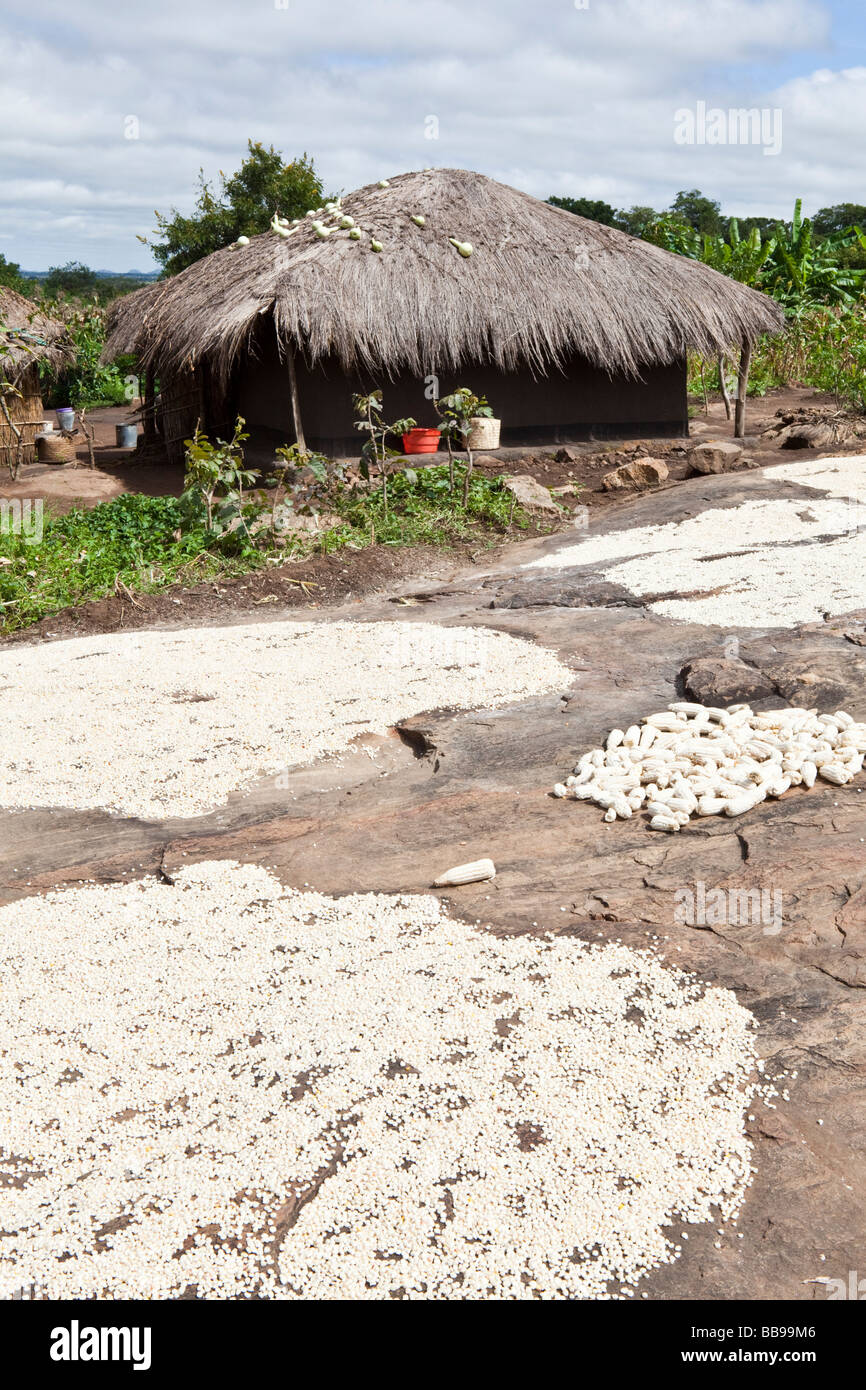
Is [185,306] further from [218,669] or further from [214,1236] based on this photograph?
[214,1236]

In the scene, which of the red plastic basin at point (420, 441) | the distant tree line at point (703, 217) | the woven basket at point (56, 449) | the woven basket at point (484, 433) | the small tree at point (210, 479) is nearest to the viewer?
the small tree at point (210, 479)

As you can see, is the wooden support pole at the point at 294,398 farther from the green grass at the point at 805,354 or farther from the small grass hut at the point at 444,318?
the green grass at the point at 805,354

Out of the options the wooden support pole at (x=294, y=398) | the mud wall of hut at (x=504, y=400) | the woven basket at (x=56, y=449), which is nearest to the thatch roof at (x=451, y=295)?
the wooden support pole at (x=294, y=398)

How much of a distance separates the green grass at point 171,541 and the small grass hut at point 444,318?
1.88 m

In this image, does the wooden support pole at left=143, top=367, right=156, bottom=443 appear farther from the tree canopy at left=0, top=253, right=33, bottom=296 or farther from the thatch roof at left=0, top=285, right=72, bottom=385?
the tree canopy at left=0, top=253, right=33, bottom=296

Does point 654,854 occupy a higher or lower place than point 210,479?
lower

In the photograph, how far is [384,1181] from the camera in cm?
223

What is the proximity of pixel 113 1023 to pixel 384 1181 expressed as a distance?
869mm

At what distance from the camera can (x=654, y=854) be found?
3441 millimetres

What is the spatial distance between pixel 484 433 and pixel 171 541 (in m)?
4.61

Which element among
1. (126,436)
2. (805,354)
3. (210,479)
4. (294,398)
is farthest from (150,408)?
(805,354)

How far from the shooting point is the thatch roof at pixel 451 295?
36.0 feet

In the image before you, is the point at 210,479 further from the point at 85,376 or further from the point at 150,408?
the point at 85,376

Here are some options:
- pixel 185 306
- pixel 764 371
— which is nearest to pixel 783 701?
pixel 185 306
